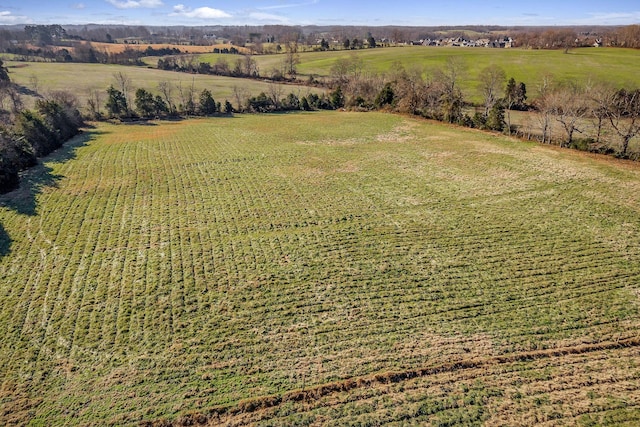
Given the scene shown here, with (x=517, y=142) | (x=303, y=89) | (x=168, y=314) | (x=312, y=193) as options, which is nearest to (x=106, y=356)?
(x=168, y=314)

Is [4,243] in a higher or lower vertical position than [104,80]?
lower

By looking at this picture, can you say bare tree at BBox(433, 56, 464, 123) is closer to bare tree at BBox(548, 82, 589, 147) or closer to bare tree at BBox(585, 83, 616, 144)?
bare tree at BBox(548, 82, 589, 147)

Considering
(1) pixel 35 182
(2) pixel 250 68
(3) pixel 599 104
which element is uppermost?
(2) pixel 250 68

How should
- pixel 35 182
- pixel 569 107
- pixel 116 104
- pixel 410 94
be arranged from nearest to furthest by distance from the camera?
A: pixel 35 182 → pixel 569 107 → pixel 116 104 → pixel 410 94

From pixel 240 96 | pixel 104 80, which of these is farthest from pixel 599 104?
pixel 104 80

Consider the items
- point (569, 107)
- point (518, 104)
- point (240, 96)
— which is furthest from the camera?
point (240, 96)

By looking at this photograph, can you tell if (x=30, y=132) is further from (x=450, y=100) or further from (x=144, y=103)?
(x=450, y=100)

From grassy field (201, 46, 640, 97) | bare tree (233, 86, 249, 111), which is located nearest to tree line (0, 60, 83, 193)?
bare tree (233, 86, 249, 111)
